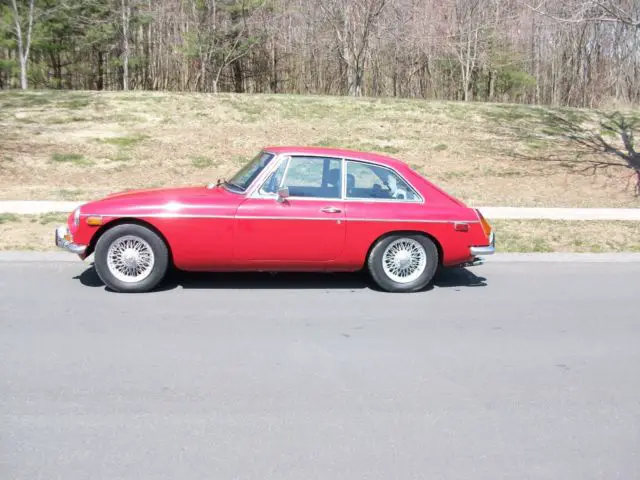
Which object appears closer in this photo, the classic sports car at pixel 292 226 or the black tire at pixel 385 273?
the classic sports car at pixel 292 226

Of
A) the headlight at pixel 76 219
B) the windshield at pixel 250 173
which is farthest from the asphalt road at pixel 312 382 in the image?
the windshield at pixel 250 173

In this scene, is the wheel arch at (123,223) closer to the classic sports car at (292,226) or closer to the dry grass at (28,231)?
the classic sports car at (292,226)

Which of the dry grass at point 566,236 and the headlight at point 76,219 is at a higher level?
the headlight at point 76,219

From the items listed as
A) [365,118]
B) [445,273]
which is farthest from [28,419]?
[365,118]

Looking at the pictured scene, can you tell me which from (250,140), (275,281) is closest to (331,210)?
(275,281)

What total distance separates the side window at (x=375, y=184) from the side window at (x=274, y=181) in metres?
0.71

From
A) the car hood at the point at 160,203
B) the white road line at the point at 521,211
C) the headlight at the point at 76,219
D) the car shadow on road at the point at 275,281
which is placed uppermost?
the car hood at the point at 160,203

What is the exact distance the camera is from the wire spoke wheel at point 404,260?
7.76 metres

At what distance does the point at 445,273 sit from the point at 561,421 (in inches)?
173

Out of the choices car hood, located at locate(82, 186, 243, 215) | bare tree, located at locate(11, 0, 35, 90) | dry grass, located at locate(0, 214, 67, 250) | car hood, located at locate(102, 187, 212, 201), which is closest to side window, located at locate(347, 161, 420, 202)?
car hood, located at locate(82, 186, 243, 215)

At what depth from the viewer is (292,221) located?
7.45m

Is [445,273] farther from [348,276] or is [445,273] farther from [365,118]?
[365,118]

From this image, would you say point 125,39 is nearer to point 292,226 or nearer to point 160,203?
point 160,203

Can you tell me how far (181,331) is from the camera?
6.19 metres
